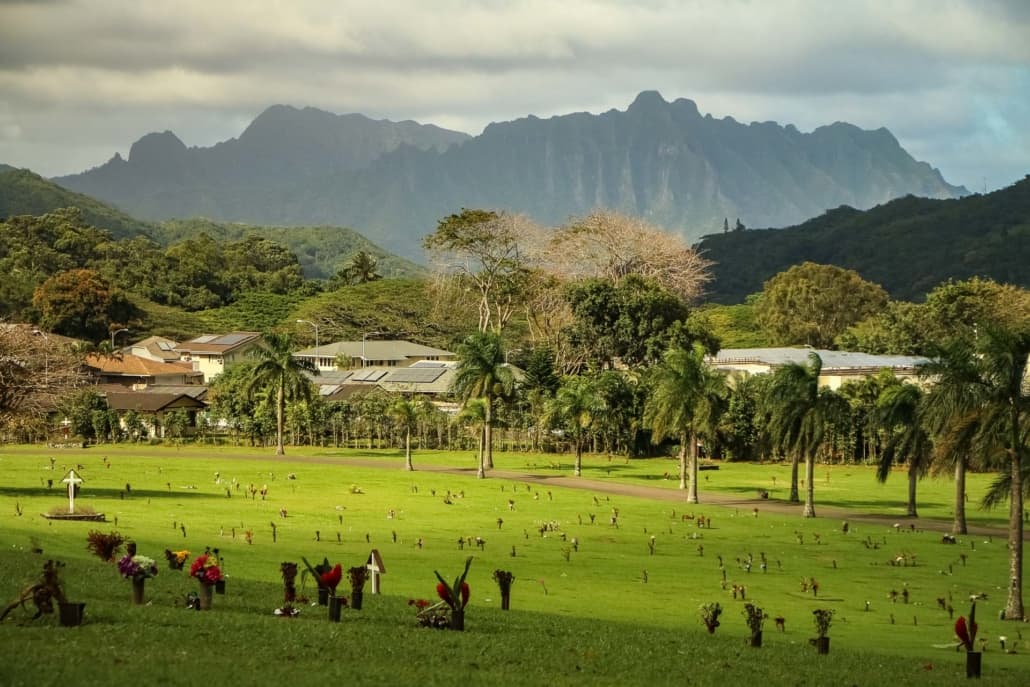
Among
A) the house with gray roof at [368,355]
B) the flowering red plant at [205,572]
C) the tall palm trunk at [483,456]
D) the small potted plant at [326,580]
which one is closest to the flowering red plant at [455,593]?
the small potted plant at [326,580]

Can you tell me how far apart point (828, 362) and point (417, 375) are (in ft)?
134

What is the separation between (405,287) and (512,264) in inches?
1943

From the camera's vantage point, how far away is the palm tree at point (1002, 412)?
41094 millimetres

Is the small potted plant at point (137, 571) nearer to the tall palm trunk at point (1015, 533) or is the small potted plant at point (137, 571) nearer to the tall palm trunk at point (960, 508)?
the tall palm trunk at point (1015, 533)

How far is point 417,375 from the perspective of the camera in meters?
135

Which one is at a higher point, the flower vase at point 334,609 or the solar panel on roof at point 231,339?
the solar panel on roof at point 231,339

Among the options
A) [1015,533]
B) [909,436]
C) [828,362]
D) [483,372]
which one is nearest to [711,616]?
[1015,533]

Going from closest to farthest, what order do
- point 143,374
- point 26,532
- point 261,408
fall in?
point 26,532
point 261,408
point 143,374

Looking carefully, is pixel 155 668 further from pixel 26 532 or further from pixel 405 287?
pixel 405 287

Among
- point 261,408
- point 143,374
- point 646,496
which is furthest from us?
point 143,374

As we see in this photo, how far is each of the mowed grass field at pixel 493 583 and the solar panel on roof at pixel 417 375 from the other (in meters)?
44.4

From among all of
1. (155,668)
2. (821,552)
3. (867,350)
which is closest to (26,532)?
(155,668)

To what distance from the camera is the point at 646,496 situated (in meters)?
74.2

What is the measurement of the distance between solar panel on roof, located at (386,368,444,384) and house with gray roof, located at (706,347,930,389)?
2753 cm
